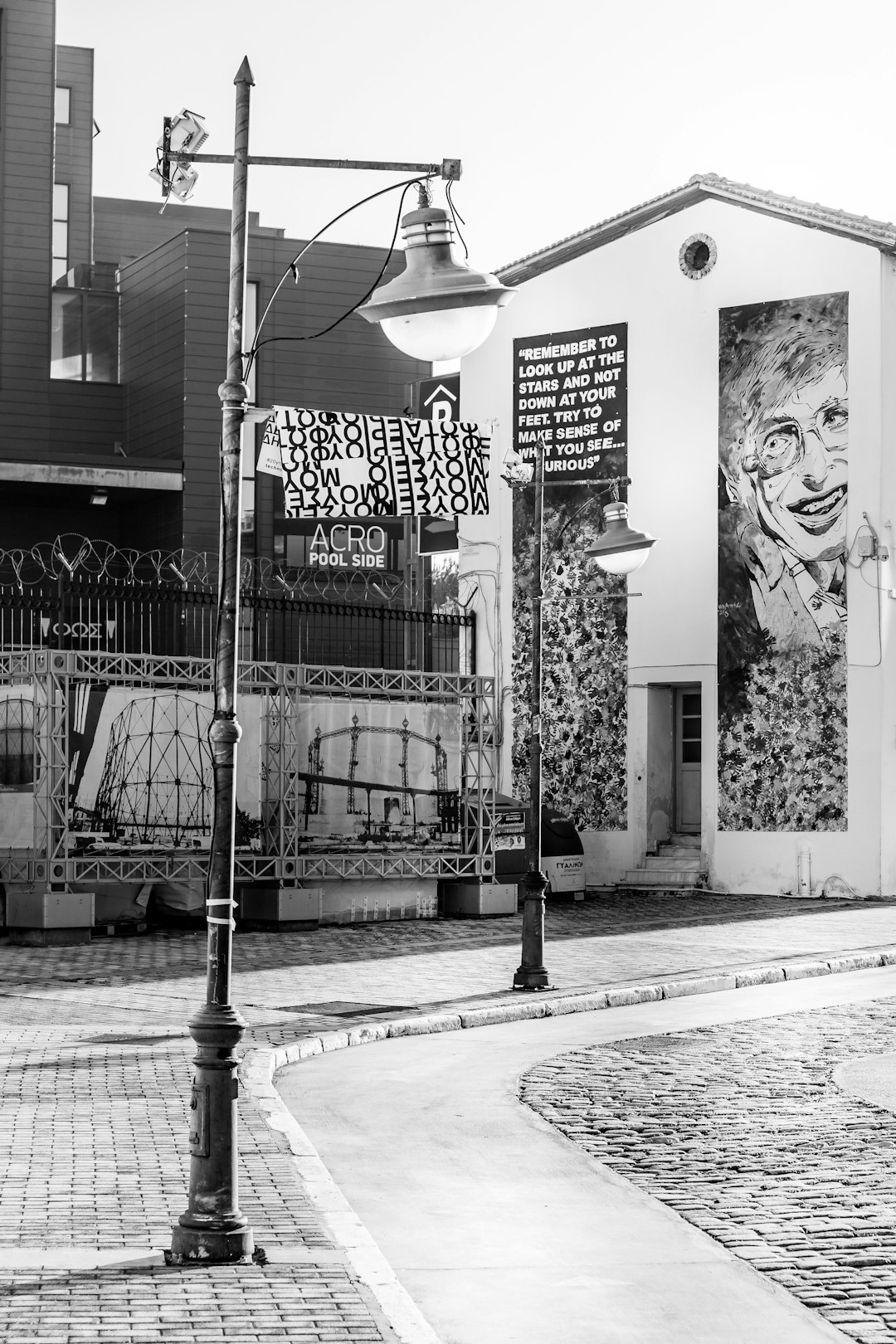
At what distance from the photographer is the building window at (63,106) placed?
133ft

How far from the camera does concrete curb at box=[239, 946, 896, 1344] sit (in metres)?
6.17

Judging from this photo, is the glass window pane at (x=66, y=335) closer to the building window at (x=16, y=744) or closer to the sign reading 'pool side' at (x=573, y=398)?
the sign reading 'pool side' at (x=573, y=398)

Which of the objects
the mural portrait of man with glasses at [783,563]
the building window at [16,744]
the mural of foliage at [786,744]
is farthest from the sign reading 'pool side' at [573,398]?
the building window at [16,744]

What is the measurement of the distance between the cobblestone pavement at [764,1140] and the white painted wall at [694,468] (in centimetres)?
1345

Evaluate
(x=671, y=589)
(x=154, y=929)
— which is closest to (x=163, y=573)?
(x=671, y=589)

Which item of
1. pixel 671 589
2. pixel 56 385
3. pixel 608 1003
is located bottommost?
pixel 608 1003

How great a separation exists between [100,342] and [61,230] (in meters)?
6.50

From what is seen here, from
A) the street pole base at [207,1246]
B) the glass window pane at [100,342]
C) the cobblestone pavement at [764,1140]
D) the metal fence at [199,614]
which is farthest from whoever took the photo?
the glass window pane at [100,342]

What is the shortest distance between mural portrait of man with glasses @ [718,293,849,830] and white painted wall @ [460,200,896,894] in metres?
0.23

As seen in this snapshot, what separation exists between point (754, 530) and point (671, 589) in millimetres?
1810

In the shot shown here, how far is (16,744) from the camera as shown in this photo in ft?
66.1

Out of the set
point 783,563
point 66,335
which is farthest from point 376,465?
point 66,335

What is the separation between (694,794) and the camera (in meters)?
29.6

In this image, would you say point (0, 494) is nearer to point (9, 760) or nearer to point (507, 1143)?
point (9, 760)
